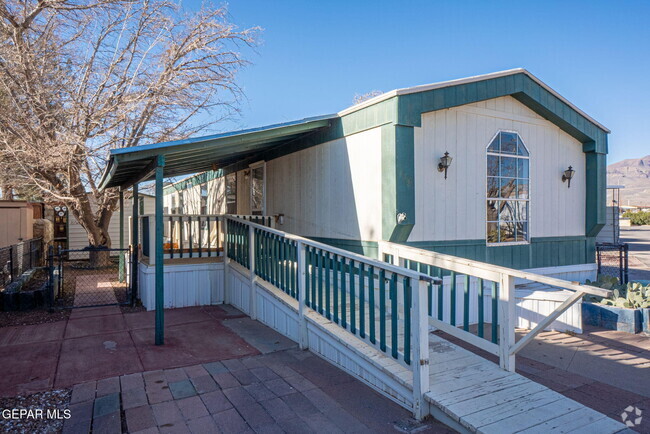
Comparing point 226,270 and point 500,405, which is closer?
point 500,405

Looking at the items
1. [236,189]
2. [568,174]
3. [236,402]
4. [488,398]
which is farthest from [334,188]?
[236,189]

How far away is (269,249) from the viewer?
207 inches

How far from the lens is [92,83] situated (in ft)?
30.0

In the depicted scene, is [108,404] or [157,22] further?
[157,22]

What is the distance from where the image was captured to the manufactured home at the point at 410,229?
139 inches

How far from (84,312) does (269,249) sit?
3165mm

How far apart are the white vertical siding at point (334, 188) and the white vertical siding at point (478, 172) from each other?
60 centimetres

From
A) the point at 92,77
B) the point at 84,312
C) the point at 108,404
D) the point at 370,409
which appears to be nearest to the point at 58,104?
the point at 92,77

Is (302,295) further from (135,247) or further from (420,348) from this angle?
(135,247)

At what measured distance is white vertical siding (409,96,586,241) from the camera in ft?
18.6

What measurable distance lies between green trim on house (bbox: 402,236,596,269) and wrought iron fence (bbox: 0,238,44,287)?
6533mm

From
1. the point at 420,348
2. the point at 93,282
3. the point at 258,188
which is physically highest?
the point at 258,188

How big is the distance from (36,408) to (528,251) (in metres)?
6.65

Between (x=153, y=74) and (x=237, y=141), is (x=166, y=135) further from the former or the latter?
(x=237, y=141)
